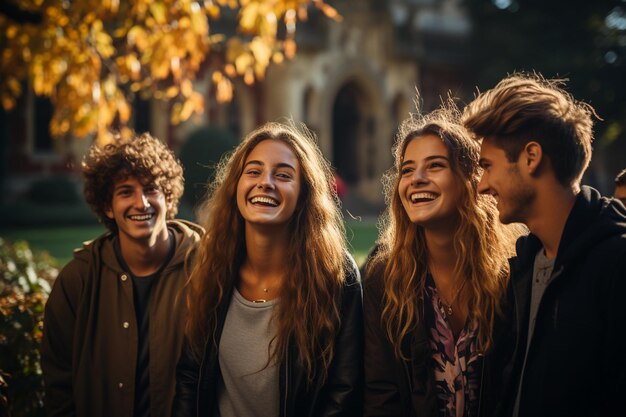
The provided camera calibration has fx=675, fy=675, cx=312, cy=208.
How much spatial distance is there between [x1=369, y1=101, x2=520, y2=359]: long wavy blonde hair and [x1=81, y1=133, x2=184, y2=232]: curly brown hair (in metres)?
1.29

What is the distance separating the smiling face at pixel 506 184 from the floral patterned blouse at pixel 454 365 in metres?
0.60

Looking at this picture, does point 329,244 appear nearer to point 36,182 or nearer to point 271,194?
point 271,194

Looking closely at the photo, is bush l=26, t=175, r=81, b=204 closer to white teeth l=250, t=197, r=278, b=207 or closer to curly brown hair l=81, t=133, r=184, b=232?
curly brown hair l=81, t=133, r=184, b=232

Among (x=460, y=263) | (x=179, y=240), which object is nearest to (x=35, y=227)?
(x=179, y=240)

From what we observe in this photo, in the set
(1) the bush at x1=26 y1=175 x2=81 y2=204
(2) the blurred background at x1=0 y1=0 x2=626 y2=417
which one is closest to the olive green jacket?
(2) the blurred background at x1=0 y1=0 x2=626 y2=417

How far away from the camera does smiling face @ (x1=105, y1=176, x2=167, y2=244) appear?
3549 mm

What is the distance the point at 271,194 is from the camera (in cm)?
327

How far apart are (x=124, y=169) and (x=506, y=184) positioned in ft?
6.78

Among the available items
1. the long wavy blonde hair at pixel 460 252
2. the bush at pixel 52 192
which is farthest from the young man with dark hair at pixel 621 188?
the bush at pixel 52 192

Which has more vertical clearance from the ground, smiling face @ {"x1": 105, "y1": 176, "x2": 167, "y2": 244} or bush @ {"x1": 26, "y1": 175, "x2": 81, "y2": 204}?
bush @ {"x1": 26, "y1": 175, "x2": 81, "y2": 204}

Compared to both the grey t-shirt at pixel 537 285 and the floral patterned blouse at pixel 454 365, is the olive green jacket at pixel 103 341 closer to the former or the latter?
the floral patterned blouse at pixel 454 365

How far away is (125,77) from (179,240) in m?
3.40

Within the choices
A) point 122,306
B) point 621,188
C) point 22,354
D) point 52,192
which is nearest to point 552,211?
point 621,188

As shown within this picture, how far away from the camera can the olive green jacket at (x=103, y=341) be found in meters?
3.37
